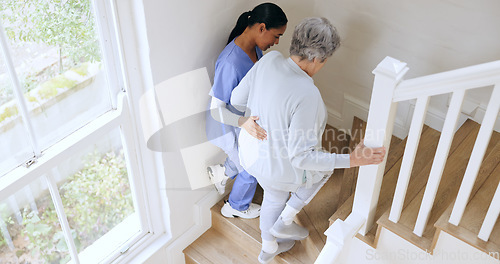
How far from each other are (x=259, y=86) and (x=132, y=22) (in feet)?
1.94

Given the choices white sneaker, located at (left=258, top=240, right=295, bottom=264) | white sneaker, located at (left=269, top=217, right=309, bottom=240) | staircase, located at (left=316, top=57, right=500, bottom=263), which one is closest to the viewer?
staircase, located at (left=316, top=57, right=500, bottom=263)

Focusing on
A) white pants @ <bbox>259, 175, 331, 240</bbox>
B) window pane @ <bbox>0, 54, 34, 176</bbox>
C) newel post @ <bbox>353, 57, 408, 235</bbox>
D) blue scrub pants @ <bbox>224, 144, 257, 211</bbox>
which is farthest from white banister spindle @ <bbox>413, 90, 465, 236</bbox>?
window pane @ <bbox>0, 54, 34, 176</bbox>

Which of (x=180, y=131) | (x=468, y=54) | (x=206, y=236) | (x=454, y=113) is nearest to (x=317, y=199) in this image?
(x=206, y=236)

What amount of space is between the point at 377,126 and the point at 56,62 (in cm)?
130

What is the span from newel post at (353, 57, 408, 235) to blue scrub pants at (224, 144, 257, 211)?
65cm

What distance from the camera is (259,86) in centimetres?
223

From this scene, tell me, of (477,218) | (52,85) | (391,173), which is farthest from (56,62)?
(477,218)

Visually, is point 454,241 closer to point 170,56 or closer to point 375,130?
point 375,130

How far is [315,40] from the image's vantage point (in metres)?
2.10

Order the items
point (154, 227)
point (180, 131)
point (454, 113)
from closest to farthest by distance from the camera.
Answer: point (454, 113) < point (180, 131) < point (154, 227)

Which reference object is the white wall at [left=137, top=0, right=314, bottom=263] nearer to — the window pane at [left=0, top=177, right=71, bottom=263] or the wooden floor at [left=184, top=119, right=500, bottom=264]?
the wooden floor at [left=184, top=119, right=500, bottom=264]

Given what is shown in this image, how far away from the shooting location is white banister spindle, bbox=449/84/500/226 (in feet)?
5.92

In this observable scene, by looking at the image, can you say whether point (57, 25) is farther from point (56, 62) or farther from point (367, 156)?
point (367, 156)

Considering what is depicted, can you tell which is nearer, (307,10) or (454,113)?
(454,113)
